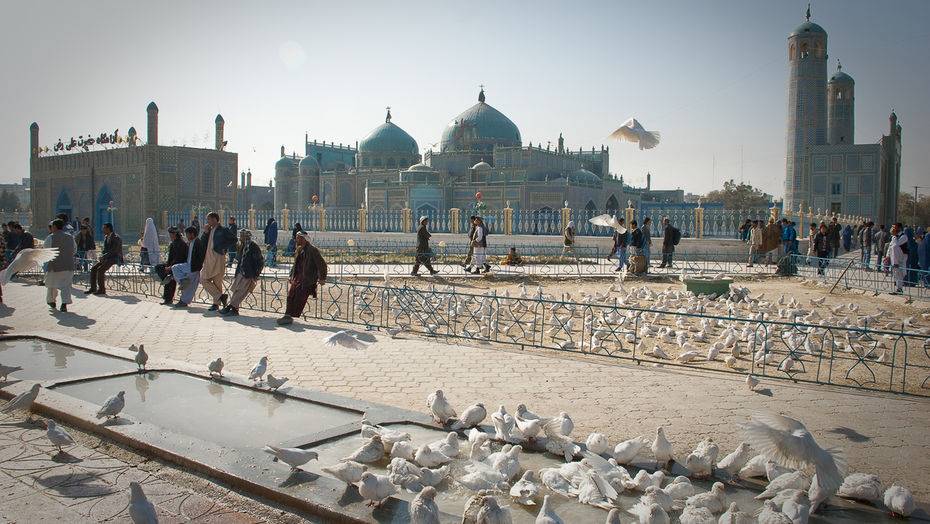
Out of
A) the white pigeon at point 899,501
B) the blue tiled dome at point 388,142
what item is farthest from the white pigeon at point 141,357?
the blue tiled dome at point 388,142

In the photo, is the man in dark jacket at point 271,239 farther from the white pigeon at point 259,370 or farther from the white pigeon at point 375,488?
the white pigeon at point 375,488

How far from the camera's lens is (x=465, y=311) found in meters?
10.1

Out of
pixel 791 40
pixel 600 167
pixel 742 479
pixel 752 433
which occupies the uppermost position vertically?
pixel 791 40

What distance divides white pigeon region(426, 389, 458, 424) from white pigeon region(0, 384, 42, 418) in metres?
2.85

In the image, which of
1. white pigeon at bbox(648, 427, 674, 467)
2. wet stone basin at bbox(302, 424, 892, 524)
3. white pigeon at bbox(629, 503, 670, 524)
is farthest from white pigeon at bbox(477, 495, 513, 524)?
A: white pigeon at bbox(648, 427, 674, 467)

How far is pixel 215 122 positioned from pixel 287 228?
1277 centimetres

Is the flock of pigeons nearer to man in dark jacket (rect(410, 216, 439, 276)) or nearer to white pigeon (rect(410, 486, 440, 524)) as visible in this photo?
white pigeon (rect(410, 486, 440, 524))

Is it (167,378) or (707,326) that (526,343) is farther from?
(167,378)

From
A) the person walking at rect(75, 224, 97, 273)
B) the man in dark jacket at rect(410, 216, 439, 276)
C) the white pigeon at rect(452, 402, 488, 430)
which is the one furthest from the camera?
the man in dark jacket at rect(410, 216, 439, 276)

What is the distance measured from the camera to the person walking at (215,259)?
1035 centimetres

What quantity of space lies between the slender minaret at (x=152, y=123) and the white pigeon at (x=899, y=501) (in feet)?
137

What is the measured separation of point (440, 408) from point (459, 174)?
45027mm

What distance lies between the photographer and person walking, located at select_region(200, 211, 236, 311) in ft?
34.0

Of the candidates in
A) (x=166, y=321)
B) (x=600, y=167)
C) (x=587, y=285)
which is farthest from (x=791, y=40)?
(x=166, y=321)
